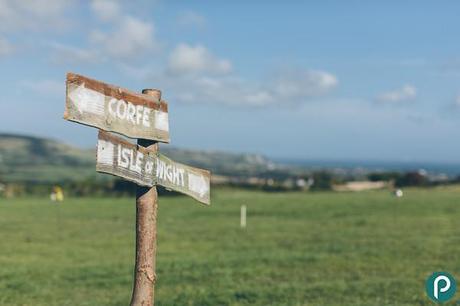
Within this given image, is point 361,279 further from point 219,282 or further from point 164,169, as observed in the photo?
point 164,169

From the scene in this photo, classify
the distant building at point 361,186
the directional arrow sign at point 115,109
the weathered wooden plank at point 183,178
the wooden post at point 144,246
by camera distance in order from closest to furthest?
the directional arrow sign at point 115,109
the wooden post at point 144,246
the weathered wooden plank at point 183,178
the distant building at point 361,186

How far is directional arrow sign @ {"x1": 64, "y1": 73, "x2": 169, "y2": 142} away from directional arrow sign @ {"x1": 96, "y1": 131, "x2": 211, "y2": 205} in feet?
0.51

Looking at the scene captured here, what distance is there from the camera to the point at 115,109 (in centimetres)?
659

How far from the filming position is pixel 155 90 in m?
7.28

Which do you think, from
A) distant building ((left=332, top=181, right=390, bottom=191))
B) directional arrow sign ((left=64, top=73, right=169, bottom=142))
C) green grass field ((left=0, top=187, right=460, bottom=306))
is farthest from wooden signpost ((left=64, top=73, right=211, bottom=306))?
distant building ((left=332, top=181, right=390, bottom=191))

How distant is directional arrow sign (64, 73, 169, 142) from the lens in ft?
20.2

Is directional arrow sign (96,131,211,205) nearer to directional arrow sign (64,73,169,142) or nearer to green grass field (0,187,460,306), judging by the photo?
directional arrow sign (64,73,169,142)

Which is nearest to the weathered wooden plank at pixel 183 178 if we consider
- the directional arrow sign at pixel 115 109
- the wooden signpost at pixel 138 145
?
the wooden signpost at pixel 138 145

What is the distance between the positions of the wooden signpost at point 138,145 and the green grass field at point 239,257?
6.54 meters

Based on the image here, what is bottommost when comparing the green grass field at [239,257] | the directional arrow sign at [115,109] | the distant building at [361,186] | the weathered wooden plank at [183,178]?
the green grass field at [239,257]

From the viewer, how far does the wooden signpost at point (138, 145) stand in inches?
247

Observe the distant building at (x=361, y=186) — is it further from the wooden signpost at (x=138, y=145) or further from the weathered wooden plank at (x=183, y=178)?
the wooden signpost at (x=138, y=145)

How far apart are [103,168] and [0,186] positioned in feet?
232

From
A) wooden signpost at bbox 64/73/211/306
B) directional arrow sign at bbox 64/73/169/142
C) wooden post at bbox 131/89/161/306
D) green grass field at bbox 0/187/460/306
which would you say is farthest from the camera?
green grass field at bbox 0/187/460/306
